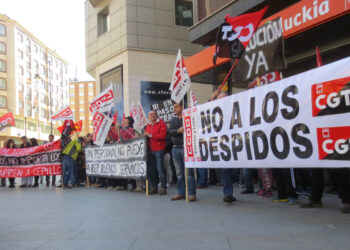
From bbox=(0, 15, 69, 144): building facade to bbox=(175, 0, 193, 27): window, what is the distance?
35.8 m

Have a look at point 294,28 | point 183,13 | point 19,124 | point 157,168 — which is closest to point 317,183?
point 157,168

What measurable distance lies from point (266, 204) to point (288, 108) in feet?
7.38

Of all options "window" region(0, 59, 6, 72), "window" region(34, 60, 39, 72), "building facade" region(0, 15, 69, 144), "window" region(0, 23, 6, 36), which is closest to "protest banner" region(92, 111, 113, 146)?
"building facade" region(0, 15, 69, 144)

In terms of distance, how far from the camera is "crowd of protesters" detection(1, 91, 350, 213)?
5785 millimetres

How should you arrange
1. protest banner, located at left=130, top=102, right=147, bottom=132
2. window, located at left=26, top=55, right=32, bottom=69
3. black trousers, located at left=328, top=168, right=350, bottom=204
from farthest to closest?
window, located at left=26, top=55, right=32, bottom=69 < protest banner, located at left=130, top=102, right=147, bottom=132 < black trousers, located at left=328, top=168, right=350, bottom=204

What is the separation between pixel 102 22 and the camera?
22.7 m

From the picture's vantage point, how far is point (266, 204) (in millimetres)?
6328

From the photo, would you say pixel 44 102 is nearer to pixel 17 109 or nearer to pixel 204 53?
pixel 17 109

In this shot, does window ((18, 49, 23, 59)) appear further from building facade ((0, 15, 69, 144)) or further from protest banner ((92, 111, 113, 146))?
protest banner ((92, 111, 113, 146))

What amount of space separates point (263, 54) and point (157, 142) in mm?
3731

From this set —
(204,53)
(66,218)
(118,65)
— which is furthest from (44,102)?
(66,218)

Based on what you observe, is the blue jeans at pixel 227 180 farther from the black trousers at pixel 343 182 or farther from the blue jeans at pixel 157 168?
the blue jeans at pixel 157 168

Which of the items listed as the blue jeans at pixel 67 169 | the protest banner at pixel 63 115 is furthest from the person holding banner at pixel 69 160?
the protest banner at pixel 63 115

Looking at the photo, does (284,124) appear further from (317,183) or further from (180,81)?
(180,81)
